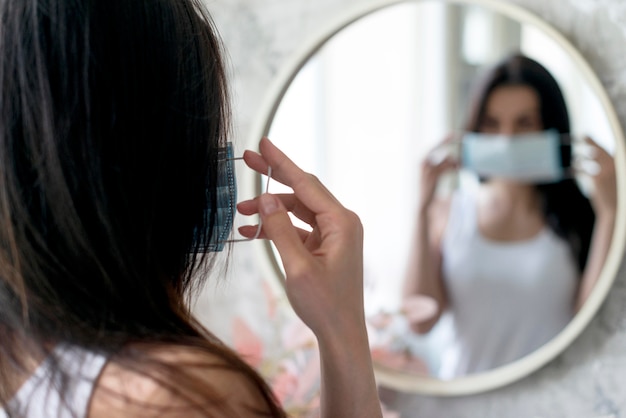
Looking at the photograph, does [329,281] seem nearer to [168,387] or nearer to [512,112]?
[168,387]

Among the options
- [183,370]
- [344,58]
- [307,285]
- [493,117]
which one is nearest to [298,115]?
[344,58]

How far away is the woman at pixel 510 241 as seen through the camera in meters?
0.89

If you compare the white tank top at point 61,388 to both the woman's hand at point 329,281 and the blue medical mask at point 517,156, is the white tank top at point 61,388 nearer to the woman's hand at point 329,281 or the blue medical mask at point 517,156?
the woman's hand at point 329,281

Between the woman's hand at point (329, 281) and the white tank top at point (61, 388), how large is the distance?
149 mm

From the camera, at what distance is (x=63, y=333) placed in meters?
0.45

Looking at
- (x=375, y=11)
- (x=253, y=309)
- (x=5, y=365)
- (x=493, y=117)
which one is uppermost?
(x=375, y=11)

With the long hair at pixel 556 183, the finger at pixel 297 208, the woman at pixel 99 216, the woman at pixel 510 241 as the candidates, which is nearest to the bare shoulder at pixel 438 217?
the woman at pixel 510 241

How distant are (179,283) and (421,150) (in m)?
0.53

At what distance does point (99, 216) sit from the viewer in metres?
0.45

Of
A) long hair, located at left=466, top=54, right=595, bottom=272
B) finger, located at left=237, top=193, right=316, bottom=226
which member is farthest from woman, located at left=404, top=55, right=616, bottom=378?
finger, located at left=237, top=193, right=316, bottom=226

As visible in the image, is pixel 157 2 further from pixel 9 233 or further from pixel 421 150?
pixel 421 150

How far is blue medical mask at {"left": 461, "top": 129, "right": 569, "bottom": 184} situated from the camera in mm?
905

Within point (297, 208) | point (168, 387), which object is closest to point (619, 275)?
point (297, 208)

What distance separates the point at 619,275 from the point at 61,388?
0.68 m
